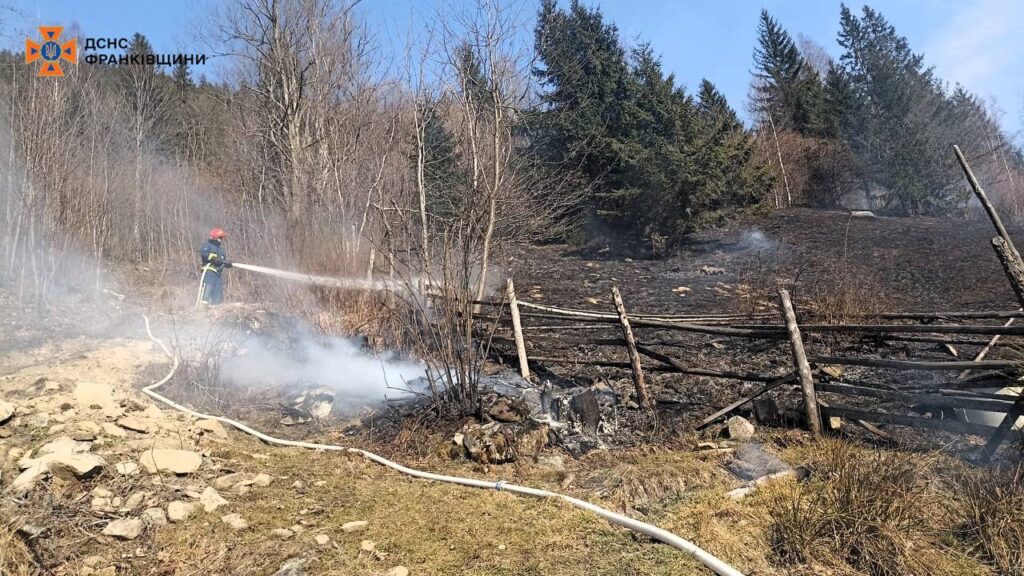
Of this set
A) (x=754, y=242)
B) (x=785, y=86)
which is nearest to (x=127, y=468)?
(x=754, y=242)

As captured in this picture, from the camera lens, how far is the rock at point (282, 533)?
130 inches

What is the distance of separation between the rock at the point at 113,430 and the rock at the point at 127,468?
561 millimetres

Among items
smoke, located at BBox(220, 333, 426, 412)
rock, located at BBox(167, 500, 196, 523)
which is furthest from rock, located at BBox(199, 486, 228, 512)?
smoke, located at BBox(220, 333, 426, 412)

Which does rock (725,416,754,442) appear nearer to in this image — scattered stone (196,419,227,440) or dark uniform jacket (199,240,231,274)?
scattered stone (196,419,227,440)

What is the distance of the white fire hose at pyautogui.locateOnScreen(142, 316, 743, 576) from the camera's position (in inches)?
116

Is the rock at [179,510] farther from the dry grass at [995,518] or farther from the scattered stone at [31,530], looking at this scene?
the dry grass at [995,518]

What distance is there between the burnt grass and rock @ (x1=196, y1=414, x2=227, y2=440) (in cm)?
374

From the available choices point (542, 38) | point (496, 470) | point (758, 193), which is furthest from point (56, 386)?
point (758, 193)

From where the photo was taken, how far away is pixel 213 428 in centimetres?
504

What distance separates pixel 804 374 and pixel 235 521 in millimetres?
4421

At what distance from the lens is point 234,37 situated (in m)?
13.1

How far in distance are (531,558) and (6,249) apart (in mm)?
9977

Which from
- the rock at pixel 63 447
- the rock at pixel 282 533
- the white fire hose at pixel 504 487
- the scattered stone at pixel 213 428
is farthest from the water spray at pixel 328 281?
the rock at pixel 282 533

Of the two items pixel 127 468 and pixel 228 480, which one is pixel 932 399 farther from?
pixel 127 468
